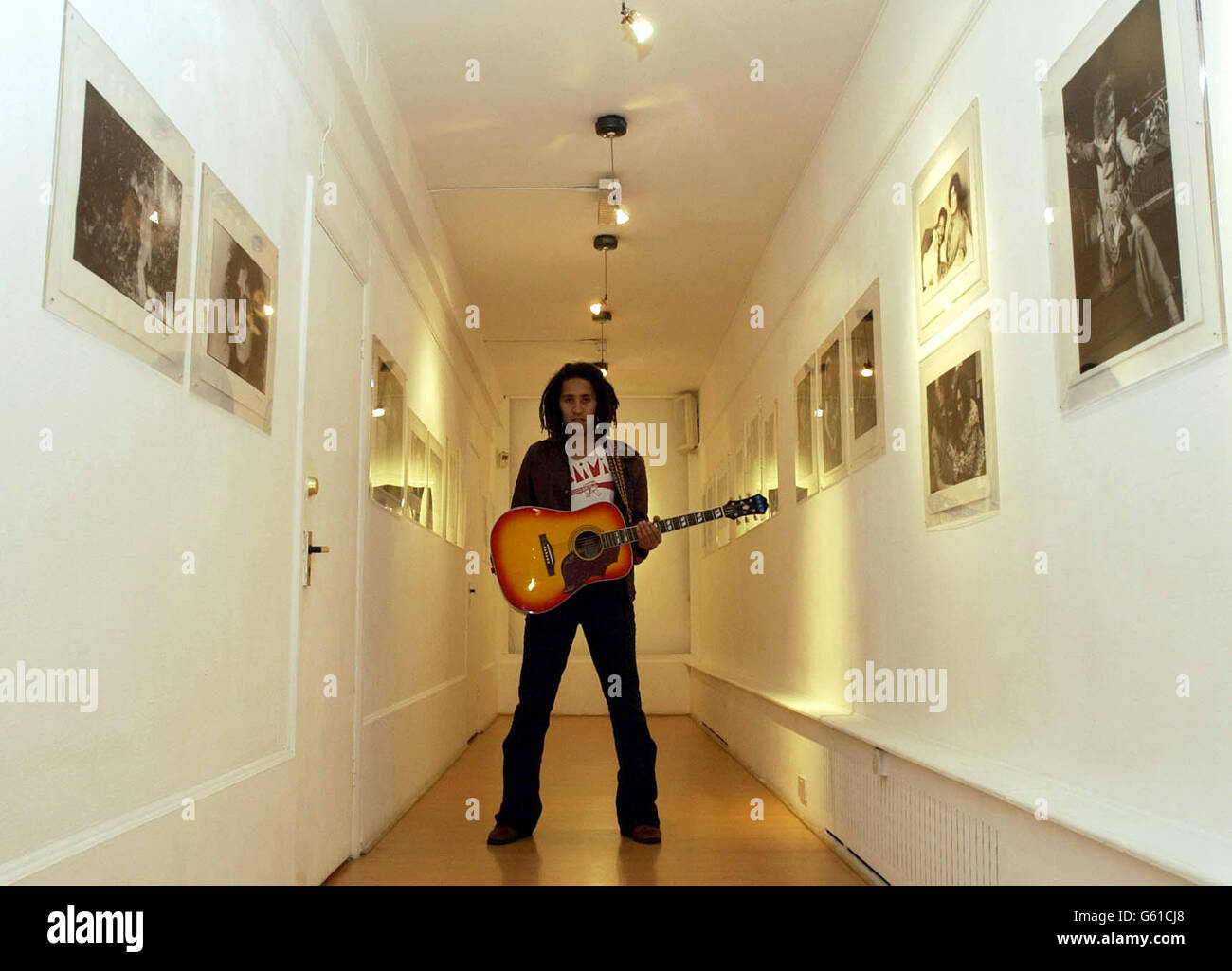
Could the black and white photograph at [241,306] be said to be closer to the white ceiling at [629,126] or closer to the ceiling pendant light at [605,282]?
the white ceiling at [629,126]

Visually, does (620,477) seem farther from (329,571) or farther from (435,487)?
(435,487)

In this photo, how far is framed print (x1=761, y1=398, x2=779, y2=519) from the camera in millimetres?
5270

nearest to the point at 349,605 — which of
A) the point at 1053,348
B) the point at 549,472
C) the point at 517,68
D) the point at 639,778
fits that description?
the point at 549,472

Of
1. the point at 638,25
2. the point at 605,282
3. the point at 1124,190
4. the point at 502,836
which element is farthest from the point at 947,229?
the point at 605,282

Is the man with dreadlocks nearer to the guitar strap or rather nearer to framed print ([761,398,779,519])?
the guitar strap

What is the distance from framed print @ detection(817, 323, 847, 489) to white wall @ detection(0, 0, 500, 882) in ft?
5.63

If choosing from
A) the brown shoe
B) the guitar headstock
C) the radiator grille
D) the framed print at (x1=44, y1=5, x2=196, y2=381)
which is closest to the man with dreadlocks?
the brown shoe

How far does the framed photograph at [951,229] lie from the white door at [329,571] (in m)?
1.70

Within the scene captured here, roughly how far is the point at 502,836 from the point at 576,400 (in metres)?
1.55

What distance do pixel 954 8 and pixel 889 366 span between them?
102cm

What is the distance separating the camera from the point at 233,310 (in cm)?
230

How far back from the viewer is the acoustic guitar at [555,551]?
368cm

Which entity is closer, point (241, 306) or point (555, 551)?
point (241, 306)

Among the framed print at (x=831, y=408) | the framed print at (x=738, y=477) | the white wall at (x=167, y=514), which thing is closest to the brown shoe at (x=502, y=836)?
the white wall at (x=167, y=514)
